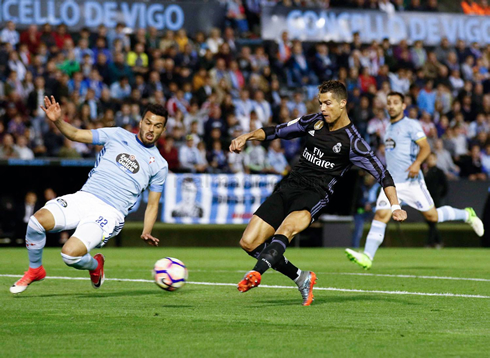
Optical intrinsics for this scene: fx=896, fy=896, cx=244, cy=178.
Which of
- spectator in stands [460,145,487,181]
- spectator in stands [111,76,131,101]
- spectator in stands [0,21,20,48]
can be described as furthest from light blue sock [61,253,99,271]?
spectator in stands [460,145,487,181]

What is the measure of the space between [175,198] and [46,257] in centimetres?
513

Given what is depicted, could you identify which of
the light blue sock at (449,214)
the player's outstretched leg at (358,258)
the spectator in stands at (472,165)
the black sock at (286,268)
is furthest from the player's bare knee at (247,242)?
the spectator in stands at (472,165)

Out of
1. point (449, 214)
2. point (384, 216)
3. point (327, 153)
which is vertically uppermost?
point (327, 153)

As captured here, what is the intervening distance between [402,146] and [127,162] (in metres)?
5.59

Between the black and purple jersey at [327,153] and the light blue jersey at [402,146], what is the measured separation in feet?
15.0

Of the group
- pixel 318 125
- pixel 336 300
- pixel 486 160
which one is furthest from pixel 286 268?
pixel 486 160

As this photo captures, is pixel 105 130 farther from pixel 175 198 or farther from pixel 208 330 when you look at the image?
pixel 175 198

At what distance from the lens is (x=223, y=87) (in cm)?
2275

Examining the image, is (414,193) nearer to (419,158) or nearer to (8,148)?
(419,158)

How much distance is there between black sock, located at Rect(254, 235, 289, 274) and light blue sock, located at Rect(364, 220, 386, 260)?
4093mm

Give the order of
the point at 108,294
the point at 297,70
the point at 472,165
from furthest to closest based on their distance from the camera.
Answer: the point at 297,70
the point at 472,165
the point at 108,294

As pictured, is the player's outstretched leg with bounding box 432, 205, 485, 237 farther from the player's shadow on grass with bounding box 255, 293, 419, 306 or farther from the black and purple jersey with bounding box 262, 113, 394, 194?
the black and purple jersey with bounding box 262, 113, 394, 194

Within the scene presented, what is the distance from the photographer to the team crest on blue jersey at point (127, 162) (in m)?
9.28

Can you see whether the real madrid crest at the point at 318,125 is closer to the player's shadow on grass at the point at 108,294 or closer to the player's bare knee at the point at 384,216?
the player's shadow on grass at the point at 108,294
